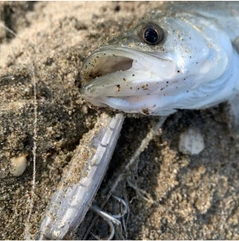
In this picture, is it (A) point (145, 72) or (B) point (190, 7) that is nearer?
(A) point (145, 72)

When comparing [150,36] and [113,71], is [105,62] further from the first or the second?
[150,36]

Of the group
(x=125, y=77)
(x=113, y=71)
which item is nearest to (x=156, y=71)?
(x=125, y=77)

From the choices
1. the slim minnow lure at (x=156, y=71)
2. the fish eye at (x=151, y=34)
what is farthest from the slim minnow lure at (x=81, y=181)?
the fish eye at (x=151, y=34)

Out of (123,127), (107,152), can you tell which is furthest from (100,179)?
(123,127)

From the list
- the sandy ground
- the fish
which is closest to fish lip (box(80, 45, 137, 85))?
the fish

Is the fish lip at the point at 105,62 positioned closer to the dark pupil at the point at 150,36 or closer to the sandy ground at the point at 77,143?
the dark pupil at the point at 150,36

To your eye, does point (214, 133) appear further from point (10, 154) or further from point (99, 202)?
point (10, 154)

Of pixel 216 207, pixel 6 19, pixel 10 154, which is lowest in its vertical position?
pixel 216 207

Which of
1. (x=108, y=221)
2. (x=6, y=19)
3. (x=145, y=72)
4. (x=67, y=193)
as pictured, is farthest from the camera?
(x=6, y=19)
